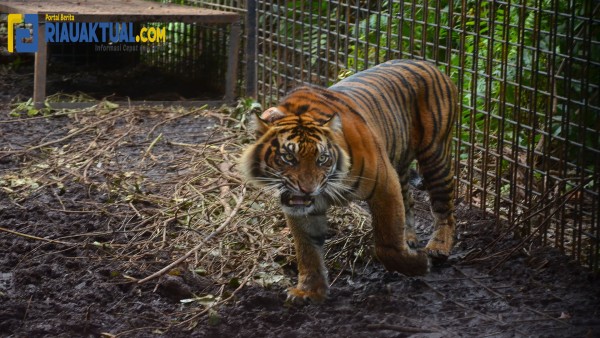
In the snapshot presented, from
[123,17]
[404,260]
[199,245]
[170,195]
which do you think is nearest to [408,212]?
[404,260]

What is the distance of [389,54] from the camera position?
6.39 meters

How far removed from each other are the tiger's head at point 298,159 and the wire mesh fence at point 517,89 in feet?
3.77

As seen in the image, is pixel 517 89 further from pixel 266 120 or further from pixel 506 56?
pixel 266 120

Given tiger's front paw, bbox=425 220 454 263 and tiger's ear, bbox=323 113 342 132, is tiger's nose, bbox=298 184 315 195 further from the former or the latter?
tiger's front paw, bbox=425 220 454 263

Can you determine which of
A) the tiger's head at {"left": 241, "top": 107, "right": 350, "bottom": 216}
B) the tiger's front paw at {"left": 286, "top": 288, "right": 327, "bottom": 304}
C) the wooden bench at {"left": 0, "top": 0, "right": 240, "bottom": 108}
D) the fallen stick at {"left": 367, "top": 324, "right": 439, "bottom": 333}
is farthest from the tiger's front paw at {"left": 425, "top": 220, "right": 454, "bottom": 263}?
the wooden bench at {"left": 0, "top": 0, "right": 240, "bottom": 108}

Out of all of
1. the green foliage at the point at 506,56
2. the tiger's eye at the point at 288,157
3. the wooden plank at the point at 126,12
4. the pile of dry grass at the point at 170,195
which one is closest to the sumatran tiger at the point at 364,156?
the tiger's eye at the point at 288,157

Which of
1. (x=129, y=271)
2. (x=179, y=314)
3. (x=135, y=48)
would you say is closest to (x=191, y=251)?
(x=129, y=271)

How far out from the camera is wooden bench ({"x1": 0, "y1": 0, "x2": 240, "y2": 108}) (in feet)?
26.7

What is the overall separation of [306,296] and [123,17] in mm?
4562

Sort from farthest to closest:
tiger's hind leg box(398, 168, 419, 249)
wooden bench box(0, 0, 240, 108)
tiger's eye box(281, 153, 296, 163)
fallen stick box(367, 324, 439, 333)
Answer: wooden bench box(0, 0, 240, 108) → tiger's hind leg box(398, 168, 419, 249) → tiger's eye box(281, 153, 296, 163) → fallen stick box(367, 324, 439, 333)

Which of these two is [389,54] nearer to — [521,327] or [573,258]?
[573,258]

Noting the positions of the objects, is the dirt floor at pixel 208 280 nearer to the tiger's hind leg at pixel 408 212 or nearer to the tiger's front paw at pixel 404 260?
the tiger's front paw at pixel 404 260

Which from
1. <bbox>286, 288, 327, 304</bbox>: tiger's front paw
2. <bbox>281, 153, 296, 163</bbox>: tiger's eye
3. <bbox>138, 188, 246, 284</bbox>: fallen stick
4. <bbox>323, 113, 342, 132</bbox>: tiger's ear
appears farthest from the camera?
<bbox>138, 188, 246, 284</bbox>: fallen stick

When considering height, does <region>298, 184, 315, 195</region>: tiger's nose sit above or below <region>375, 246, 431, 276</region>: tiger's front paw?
above
